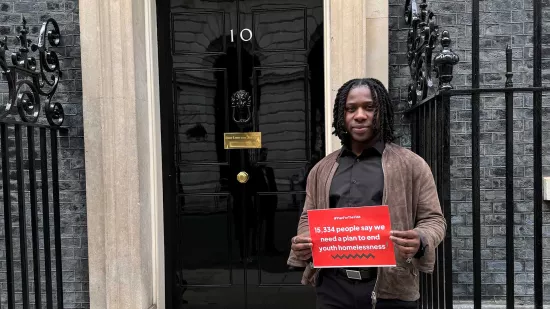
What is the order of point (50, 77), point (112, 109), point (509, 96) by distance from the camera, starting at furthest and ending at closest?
point (50, 77) → point (112, 109) → point (509, 96)

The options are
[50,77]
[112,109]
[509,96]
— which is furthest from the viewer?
[50,77]

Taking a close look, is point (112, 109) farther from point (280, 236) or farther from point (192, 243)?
point (280, 236)

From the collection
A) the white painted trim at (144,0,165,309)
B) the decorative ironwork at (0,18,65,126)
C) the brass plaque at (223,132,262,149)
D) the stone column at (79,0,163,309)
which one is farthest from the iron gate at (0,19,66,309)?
the brass plaque at (223,132,262,149)

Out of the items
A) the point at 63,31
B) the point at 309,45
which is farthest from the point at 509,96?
the point at 63,31

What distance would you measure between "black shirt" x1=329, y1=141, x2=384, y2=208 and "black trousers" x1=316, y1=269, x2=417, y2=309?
32 cm

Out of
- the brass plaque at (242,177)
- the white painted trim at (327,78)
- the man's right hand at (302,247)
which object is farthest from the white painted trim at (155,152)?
the man's right hand at (302,247)

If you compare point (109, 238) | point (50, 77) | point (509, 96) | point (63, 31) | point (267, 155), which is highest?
point (63, 31)

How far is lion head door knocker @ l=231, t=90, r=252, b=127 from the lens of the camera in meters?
4.00

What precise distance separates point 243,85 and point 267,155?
2.04 ft

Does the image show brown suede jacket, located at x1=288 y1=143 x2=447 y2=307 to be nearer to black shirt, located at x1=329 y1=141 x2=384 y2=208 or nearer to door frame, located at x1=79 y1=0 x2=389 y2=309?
black shirt, located at x1=329 y1=141 x2=384 y2=208

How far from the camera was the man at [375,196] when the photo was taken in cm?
199

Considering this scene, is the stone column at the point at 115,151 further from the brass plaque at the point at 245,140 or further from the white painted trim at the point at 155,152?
the brass plaque at the point at 245,140

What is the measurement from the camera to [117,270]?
374cm

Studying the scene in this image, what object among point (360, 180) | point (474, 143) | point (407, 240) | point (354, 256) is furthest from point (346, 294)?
point (474, 143)
